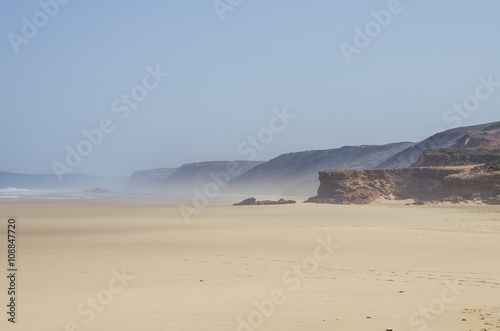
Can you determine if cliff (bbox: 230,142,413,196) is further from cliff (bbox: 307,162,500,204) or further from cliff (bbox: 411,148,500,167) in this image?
cliff (bbox: 307,162,500,204)

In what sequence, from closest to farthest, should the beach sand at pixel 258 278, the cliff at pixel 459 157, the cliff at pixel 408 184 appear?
the beach sand at pixel 258 278 < the cliff at pixel 408 184 < the cliff at pixel 459 157

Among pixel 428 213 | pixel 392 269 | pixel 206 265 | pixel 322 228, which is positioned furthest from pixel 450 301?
pixel 428 213

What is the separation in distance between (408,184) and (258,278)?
96.3ft

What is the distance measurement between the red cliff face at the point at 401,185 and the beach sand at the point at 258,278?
11.1 metres

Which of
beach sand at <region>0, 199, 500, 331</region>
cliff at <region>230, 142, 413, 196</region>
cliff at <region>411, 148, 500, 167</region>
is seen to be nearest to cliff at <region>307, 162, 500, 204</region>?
cliff at <region>411, 148, 500, 167</region>

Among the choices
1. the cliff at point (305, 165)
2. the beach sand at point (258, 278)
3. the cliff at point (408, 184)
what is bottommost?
the beach sand at point (258, 278)

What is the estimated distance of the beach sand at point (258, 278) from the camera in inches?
289

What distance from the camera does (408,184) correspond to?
127ft

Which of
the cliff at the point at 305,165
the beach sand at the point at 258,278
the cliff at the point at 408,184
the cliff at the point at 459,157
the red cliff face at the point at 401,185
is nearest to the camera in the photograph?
the beach sand at the point at 258,278

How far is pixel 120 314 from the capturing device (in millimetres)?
7680

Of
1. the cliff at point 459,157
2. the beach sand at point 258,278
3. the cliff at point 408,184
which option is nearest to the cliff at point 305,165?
the cliff at point 459,157

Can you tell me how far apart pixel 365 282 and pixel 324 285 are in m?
0.85

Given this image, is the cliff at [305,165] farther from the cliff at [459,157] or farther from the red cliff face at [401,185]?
the red cliff face at [401,185]

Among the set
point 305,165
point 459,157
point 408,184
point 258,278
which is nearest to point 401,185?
point 408,184
